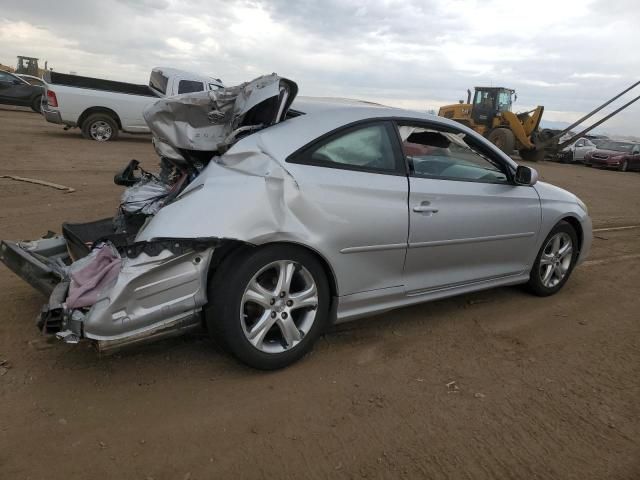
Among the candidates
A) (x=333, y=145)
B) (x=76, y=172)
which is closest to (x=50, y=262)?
(x=333, y=145)

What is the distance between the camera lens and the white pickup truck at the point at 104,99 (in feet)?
42.8

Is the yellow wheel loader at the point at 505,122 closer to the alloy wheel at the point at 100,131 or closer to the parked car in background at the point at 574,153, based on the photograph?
the parked car in background at the point at 574,153

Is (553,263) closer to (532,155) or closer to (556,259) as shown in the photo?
Result: (556,259)

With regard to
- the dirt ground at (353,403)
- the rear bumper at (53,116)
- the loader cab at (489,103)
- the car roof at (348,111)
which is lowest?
the dirt ground at (353,403)

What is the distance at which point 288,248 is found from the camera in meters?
3.06

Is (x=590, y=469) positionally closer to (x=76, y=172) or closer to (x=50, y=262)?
(x=50, y=262)

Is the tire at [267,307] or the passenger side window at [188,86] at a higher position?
Answer: the passenger side window at [188,86]

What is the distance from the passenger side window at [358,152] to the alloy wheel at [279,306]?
686 mm

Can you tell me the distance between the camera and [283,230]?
9.82 ft

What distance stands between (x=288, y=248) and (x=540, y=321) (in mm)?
2410

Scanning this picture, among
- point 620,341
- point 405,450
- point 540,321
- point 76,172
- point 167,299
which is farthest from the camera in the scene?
point 76,172

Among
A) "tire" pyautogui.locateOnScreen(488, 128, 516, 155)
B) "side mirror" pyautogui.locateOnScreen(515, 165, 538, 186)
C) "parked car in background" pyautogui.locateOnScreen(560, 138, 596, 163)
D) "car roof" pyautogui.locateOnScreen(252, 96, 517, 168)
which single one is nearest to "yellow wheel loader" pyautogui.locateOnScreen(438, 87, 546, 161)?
"tire" pyautogui.locateOnScreen(488, 128, 516, 155)

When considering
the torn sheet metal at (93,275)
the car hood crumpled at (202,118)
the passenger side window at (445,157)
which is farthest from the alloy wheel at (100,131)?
the passenger side window at (445,157)

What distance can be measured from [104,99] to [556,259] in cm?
1200
